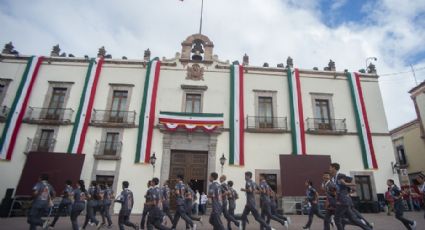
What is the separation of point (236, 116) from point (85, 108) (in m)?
9.33

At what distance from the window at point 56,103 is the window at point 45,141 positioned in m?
0.88

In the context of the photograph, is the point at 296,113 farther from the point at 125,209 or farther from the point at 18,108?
the point at 18,108

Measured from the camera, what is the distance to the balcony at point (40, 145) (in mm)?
15156

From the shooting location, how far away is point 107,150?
1552cm

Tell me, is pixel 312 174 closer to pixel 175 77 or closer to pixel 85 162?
pixel 175 77

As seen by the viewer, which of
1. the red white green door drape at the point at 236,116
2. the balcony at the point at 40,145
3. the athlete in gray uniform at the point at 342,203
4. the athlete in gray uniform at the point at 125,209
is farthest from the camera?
the red white green door drape at the point at 236,116

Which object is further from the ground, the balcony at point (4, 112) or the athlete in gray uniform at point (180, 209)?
the balcony at point (4, 112)

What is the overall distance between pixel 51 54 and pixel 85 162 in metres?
8.38

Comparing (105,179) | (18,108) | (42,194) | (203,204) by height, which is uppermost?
(18,108)

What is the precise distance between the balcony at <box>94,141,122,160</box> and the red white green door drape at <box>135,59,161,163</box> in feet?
3.75

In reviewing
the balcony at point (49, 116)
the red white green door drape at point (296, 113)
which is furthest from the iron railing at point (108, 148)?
the red white green door drape at point (296, 113)

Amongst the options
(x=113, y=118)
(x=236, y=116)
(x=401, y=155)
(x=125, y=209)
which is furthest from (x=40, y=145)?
(x=401, y=155)

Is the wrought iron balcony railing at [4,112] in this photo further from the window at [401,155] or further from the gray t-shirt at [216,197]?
the window at [401,155]

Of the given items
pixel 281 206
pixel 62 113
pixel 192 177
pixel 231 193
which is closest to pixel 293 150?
pixel 281 206
